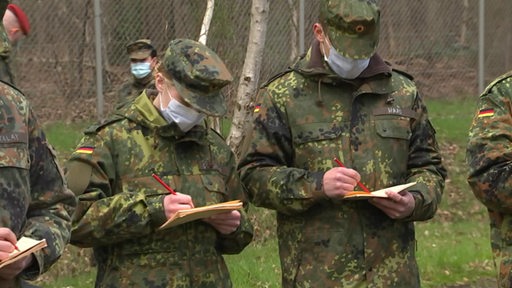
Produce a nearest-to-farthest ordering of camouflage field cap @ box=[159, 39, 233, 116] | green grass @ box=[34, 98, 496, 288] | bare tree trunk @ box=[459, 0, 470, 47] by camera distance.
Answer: camouflage field cap @ box=[159, 39, 233, 116] → green grass @ box=[34, 98, 496, 288] → bare tree trunk @ box=[459, 0, 470, 47]

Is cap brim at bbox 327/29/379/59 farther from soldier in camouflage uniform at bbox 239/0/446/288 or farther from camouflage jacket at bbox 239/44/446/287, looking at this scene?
camouflage jacket at bbox 239/44/446/287

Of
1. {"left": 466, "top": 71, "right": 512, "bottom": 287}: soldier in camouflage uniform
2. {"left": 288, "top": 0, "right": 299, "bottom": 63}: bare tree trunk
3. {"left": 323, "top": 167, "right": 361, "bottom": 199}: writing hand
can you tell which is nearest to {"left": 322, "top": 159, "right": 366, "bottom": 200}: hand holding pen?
{"left": 323, "top": 167, "right": 361, "bottom": 199}: writing hand

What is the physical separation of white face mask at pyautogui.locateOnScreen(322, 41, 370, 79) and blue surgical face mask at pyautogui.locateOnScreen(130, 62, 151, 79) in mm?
5335

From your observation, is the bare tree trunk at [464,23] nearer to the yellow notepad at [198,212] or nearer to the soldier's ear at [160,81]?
the soldier's ear at [160,81]

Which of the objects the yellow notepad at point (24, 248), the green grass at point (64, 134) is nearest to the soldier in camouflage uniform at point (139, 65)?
the green grass at point (64, 134)

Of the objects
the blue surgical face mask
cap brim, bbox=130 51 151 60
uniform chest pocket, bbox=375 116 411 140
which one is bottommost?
the blue surgical face mask

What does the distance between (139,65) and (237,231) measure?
5.61 metres

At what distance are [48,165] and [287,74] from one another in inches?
61.8

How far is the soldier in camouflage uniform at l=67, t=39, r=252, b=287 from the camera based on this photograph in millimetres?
4570

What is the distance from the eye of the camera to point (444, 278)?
9.07 meters

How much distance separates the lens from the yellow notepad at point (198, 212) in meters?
4.33

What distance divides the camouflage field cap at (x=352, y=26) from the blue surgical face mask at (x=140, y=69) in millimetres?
5283

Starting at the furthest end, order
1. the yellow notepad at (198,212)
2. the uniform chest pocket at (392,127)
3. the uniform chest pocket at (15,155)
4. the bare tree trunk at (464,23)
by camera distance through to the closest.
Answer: the bare tree trunk at (464,23) < the uniform chest pocket at (392,127) < the yellow notepad at (198,212) < the uniform chest pocket at (15,155)

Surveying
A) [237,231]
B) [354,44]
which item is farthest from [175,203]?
[354,44]
